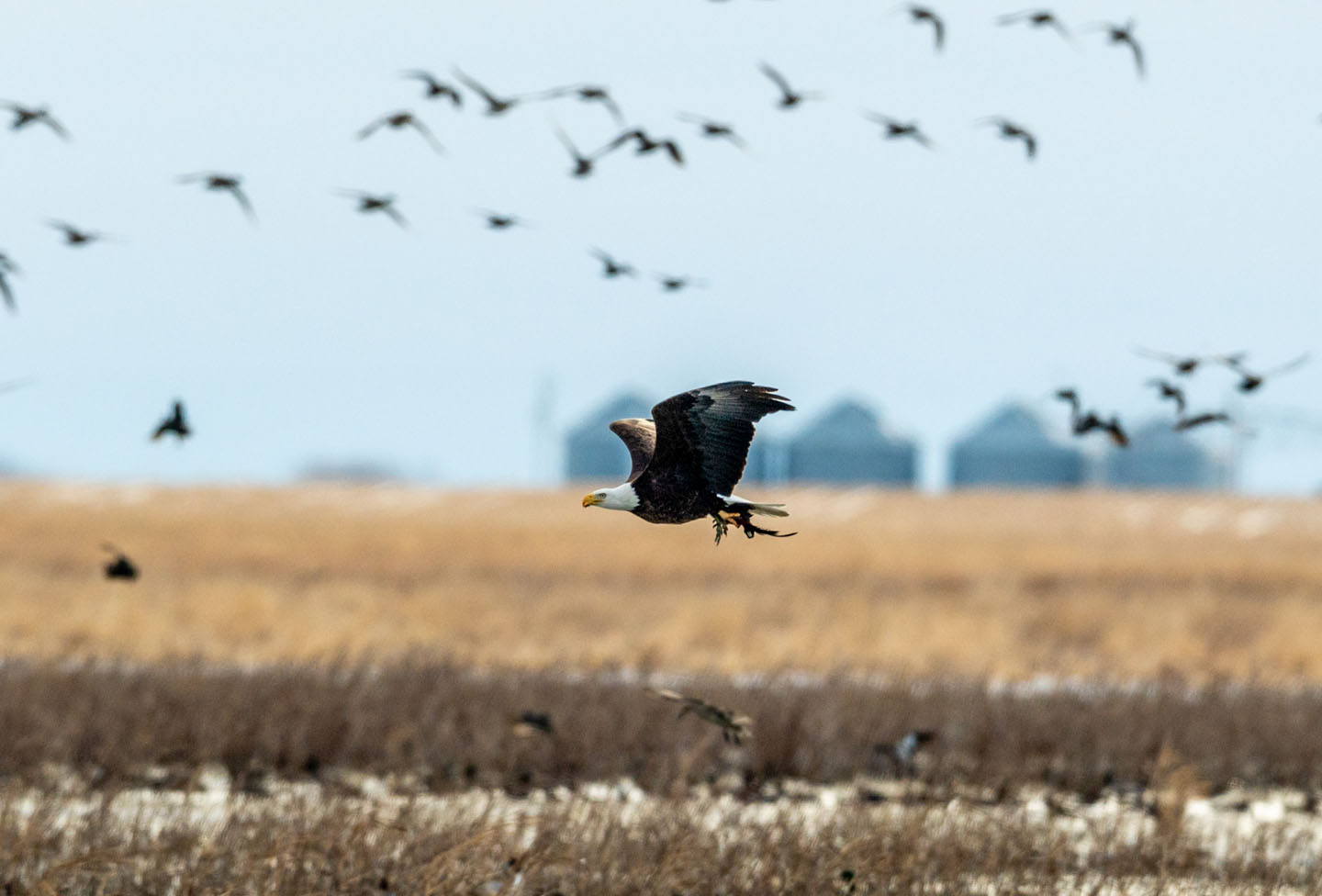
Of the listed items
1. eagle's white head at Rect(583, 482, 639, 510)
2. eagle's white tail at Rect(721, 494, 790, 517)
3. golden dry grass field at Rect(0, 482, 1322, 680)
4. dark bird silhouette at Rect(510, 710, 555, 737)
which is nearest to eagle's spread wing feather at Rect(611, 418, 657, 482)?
eagle's white head at Rect(583, 482, 639, 510)

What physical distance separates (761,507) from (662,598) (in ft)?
89.8

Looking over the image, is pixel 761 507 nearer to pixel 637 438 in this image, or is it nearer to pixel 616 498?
pixel 616 498

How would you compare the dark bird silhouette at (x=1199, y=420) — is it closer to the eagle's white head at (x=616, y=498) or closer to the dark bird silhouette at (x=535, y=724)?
the eagle's white head at (x=616, y=498)

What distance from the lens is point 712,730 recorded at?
1495 cm

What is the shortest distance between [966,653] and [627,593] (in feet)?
25.8

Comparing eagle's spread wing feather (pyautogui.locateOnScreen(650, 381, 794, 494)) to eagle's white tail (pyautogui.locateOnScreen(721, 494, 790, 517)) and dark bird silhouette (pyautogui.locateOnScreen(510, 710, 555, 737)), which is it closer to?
eagle's white tail (pyautogui.locateOnScreen(721, 494, 790, 517))

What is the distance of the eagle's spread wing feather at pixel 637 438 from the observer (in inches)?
165

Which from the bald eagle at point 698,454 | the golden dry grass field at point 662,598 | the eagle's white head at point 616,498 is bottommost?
the golden dry grass field at point 662,598

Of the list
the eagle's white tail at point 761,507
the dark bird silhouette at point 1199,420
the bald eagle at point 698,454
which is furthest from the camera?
the dark bird silhouette at point 1199,420

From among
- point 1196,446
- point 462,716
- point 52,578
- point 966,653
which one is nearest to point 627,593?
point 966,653

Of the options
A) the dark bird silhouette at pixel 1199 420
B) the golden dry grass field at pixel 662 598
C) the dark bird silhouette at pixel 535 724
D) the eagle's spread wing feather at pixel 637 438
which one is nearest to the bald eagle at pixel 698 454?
the eagle's spread wing feather at pixel 637 438

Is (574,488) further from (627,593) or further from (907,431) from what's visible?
(627,593)

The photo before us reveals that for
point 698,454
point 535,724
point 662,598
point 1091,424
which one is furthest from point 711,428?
point 662,598

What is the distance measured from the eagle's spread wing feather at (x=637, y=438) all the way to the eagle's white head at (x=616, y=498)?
0.47 feet
